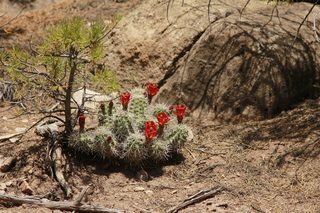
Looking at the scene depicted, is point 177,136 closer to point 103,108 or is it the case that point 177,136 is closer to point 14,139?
point 103,108

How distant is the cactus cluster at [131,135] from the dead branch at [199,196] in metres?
0.60

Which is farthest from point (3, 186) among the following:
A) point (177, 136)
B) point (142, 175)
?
point (177, 136)

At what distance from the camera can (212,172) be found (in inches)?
153

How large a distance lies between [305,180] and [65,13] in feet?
19.0

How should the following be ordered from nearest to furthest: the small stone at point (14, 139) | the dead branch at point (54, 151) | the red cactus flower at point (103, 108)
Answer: the dead branch at point (54, 151) → the red cactus flower at point (103, 108) → the small stone at point (14, 139)

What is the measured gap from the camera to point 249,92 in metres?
4.81

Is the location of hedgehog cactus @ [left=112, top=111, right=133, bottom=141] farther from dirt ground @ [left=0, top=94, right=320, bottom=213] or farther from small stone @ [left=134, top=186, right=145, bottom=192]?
small stone @ [left=134, top=186, right=145, bottom=192]

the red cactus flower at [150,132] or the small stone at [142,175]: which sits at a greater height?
the red cactus flower at [150,132]

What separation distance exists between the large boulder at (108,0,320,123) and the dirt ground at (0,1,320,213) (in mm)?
318

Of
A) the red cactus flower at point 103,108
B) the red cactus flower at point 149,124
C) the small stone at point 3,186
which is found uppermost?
the red cactus flower at point 103,108

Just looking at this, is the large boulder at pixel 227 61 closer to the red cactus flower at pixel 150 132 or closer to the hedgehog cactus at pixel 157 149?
the hedgehog cactus at pixel 157 149

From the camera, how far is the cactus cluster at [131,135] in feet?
11.9

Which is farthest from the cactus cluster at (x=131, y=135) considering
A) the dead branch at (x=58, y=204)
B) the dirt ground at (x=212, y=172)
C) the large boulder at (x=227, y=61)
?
the large boulder at (x=227, y=61)

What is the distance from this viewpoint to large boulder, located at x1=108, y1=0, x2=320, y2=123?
4.83m
